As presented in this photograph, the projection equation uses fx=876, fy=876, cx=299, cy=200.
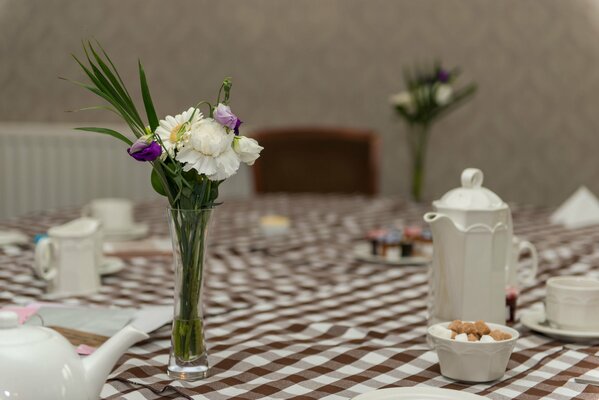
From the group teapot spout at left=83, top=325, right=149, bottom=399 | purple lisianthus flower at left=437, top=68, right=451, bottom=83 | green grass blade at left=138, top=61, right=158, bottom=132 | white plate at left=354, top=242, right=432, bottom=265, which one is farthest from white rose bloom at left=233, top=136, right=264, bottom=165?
purple lisianthus flower at left=437, top=68, right=451, bottom=83

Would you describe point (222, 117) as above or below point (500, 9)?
below

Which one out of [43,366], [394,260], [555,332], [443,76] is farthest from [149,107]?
[443,76]

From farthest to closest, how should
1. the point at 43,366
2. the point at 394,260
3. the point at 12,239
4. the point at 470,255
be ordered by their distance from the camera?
the point at 12,239
the point at 394,260
the point at 470,255
the point at 43,366

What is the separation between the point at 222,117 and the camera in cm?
96

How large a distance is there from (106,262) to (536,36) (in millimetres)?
2576

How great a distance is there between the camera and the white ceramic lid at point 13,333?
83 cm

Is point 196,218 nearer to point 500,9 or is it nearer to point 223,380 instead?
point 223,380

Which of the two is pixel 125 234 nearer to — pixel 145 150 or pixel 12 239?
pixel 12 239

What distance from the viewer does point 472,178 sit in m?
1.26

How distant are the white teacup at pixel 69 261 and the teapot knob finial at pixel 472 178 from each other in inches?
27.6

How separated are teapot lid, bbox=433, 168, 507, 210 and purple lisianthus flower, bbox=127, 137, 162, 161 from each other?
0.47m

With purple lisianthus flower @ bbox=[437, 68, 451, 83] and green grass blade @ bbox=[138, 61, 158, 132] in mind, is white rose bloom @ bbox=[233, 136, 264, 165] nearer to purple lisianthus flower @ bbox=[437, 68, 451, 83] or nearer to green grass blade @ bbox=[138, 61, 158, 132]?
green grass blade @ bbox=[138, 61, 158, 132]

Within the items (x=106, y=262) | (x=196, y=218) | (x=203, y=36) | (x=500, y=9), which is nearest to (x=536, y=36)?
(x=500, y=9)

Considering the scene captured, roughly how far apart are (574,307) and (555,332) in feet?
0.17
